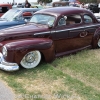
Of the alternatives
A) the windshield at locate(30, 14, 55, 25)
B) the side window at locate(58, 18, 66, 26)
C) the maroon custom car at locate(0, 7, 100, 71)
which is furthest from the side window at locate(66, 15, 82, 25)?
the windshield at locate(30, 14, 55, 25)

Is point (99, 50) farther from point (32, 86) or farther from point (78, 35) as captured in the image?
point (32, 86)

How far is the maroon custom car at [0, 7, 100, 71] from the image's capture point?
543 cm

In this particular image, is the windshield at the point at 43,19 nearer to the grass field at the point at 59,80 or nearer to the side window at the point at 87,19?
the grass field at the point at 59,80

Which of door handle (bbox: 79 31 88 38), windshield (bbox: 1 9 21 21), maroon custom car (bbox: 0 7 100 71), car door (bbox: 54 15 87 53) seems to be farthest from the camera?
windshield (bbox: 1 9 21 21)

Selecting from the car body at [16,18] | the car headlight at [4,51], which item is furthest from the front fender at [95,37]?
the car headlight at [4,51]

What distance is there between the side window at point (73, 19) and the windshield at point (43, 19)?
0.53 m

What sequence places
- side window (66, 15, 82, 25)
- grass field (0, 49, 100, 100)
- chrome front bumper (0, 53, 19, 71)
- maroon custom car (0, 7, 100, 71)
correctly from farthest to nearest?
side window (66, 15, 82, 25)
maroon custom car (0, 7, 100, 71)
chrome front bumper (0, 53, 19, 71)
grass field (0, 49, 100, 100)

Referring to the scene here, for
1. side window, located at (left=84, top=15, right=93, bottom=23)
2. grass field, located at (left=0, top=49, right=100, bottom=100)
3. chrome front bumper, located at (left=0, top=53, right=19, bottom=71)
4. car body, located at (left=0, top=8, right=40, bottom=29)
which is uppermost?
side window, located at (left=84, top=15, right=93, bottom=23)

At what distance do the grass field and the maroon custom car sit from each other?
0.83 ft

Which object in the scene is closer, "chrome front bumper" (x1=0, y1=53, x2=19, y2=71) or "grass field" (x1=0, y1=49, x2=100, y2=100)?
"grass field" (x1=0, y1=49, x2=100, y2=100)

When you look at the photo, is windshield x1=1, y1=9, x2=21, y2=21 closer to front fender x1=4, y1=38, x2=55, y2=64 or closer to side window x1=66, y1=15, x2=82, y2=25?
side window x1=66, y1=15, x2=82, y2=25

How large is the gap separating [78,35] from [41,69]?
2.00 m

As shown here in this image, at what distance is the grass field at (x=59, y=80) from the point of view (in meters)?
4.29

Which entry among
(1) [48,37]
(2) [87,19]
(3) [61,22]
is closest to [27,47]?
(1) [48,37]
